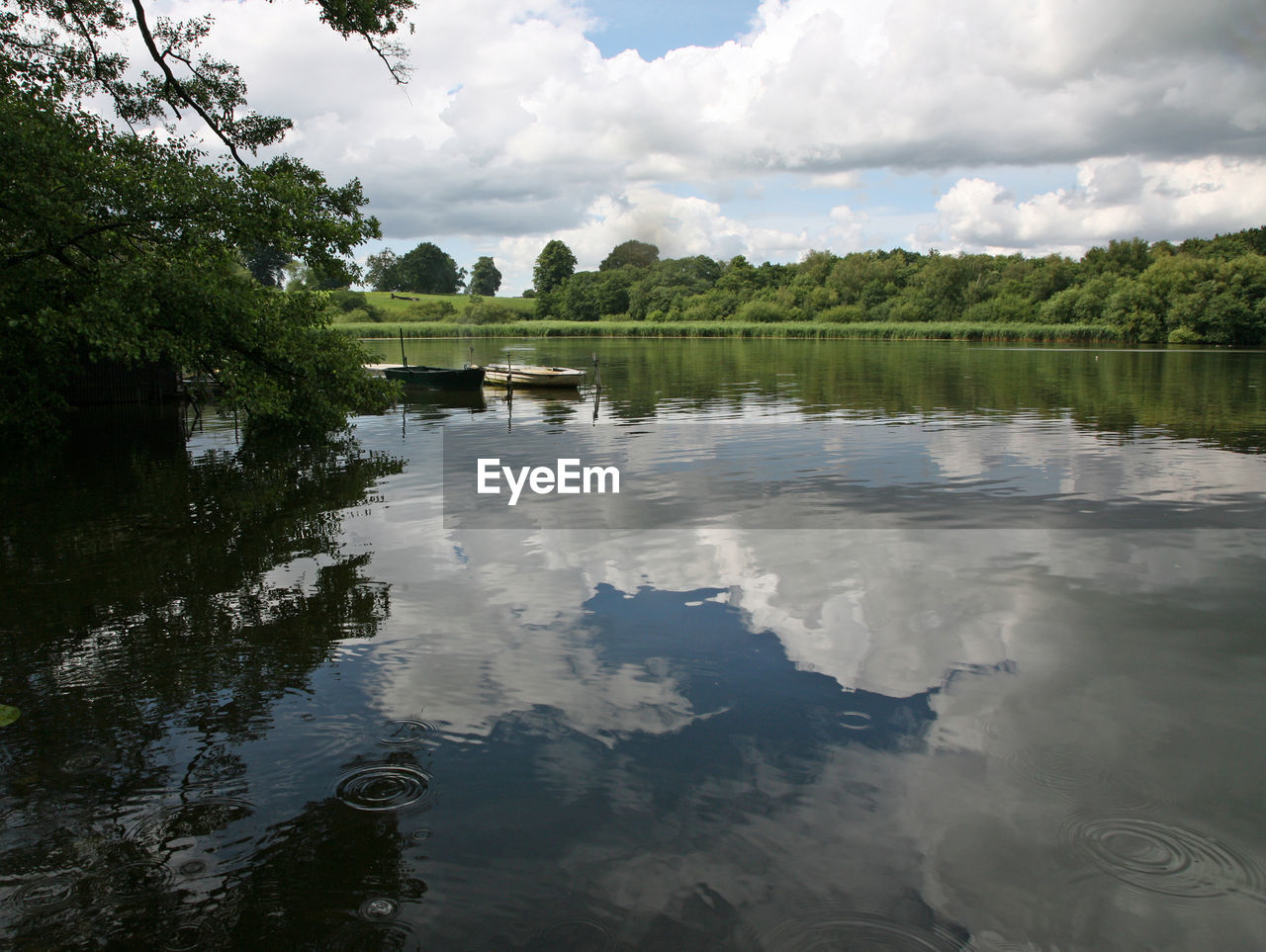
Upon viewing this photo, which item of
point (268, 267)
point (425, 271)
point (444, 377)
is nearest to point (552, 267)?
point (425, 271)

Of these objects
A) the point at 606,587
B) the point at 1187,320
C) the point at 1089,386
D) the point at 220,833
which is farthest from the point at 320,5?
the point at 1187,320

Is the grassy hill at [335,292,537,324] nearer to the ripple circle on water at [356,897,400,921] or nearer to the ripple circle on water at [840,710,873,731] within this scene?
the ripple circle on water at [840,710,873,731]

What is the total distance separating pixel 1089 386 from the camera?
113 feet

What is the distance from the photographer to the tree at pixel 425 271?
6437 inches

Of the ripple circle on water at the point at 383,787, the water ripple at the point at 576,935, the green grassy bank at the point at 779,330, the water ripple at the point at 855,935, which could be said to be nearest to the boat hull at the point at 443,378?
the green grassy bank at the point at 779,330

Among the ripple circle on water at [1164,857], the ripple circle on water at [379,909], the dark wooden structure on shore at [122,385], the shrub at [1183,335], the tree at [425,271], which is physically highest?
the tree at [425,271]

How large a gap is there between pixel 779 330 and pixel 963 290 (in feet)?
104

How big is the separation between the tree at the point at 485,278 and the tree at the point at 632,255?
925 inches

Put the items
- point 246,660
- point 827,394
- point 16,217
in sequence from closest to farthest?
1. point 246,660
2. point 16,217
3. point 827,394

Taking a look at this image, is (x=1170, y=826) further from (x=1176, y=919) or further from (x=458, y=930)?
(x=458, y=930)

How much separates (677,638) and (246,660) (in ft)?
12.2

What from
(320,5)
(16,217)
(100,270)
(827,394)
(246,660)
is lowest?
(246,660)

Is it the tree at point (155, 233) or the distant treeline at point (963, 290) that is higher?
the distant treeline at point (963, 290)

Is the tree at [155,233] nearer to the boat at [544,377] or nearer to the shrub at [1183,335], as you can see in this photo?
the boat at [544,377]
